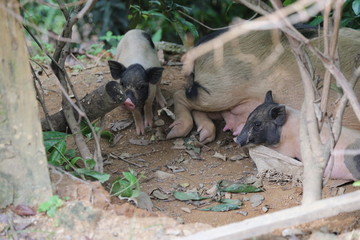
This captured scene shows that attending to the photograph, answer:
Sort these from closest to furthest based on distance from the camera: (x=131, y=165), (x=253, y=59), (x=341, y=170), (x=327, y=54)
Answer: (x=327, y=54) < (x=341, y=170) < (x=131, y=165) < (x=253, y=59)

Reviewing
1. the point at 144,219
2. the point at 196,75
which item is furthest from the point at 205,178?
the point at 144,219

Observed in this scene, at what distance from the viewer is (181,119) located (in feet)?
18.1

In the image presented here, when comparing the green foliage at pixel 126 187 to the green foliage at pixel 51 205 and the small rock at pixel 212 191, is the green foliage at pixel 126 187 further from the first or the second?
the small rock at pixel 212 191

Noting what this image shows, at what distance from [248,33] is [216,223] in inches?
83.6

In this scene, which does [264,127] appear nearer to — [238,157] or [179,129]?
[238,157]

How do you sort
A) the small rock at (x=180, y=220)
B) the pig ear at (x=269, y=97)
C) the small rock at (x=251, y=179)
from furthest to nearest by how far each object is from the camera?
1. the pig ear at (x=269, y=97)
2. the small rock at (x=251, y=179)
3. the small rock at (x=180, y=220)

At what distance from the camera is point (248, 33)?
17.6ft

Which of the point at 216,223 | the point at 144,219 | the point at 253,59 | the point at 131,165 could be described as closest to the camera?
the point at 144,219

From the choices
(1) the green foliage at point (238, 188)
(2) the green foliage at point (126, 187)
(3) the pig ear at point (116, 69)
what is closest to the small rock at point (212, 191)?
(1) the green foliage at point (238, 188)

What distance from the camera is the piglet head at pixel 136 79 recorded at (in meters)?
5.50

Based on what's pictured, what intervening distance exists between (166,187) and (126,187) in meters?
0.81

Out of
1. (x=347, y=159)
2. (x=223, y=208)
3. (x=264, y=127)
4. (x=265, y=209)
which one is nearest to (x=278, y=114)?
(x=264, y=127)

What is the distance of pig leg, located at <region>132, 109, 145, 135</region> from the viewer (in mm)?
5512

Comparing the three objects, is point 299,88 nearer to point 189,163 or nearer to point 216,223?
point 189,163
